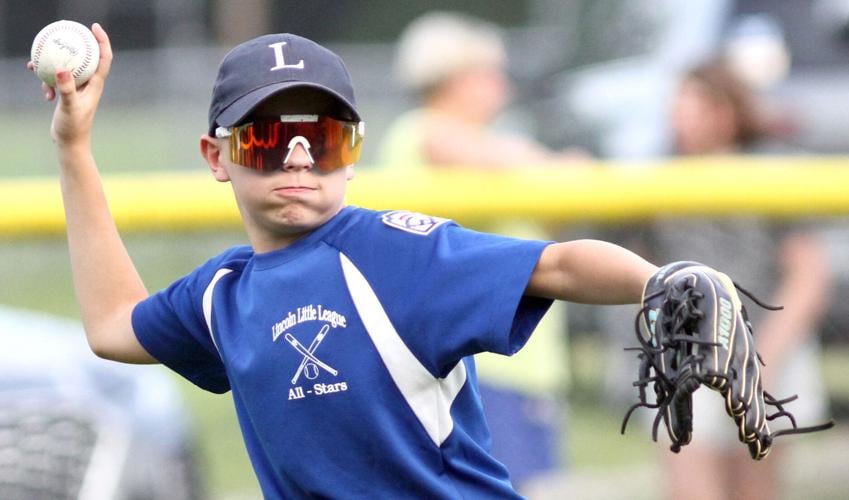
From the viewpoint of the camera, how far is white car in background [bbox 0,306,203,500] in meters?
4.47

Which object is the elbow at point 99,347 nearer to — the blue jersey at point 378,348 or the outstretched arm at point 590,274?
the blue jersey at point 378,348

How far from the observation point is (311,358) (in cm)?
314

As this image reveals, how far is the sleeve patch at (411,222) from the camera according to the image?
313 centimetres

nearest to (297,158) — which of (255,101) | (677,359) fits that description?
(255,101)

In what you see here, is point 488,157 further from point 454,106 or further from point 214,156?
point 214,156

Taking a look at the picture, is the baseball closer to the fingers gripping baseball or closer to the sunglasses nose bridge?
the fingers gripping baseball

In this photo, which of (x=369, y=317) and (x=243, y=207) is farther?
(x=243, y=207)

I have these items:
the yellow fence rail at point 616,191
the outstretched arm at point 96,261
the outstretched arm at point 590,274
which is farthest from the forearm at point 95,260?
the yellow fence rail at point 616,191

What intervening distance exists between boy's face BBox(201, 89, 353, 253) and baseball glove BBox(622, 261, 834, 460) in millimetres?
707

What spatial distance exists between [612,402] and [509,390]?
2799mm

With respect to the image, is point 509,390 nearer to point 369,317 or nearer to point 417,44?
point 417,44

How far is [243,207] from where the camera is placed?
3.33m

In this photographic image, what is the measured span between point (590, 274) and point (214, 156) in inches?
37.2

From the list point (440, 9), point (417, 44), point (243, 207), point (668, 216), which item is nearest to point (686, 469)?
A: point (668, 216)
